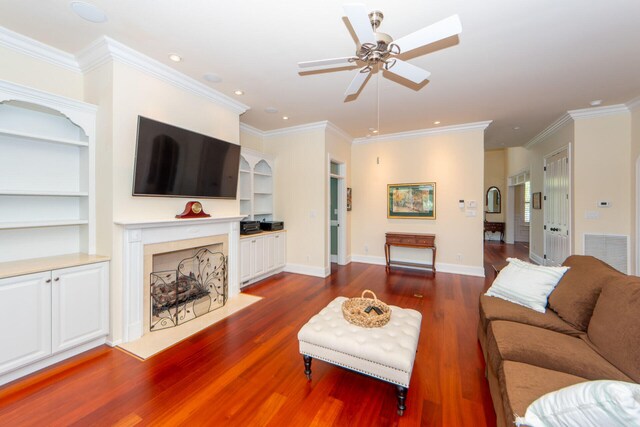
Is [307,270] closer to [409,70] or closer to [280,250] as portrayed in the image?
[280,250]

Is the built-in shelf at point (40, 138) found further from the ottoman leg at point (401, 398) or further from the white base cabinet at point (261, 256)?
the ottoman leg at point (401, 398)

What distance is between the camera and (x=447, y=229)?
17.4 ft

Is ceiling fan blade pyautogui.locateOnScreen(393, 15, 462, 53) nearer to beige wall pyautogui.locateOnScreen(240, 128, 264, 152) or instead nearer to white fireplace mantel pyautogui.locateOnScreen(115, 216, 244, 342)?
white fireplace mantel pyautogui.locateOnScreen(115, 216, 244, 342)

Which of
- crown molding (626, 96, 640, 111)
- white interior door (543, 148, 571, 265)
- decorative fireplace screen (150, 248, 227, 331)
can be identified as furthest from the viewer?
white interior door (543, 148, 571, 265)

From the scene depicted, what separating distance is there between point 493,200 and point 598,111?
5.86m

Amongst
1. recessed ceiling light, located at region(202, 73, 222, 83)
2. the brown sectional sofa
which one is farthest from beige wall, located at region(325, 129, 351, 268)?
the brown sectional sofa

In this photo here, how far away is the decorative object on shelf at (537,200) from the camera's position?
5.99 meters

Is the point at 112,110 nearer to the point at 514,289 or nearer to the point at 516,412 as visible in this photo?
the point at 516,412

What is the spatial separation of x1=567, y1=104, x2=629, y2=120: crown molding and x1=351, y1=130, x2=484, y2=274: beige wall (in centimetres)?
132

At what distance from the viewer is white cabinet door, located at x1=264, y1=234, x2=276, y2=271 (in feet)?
15.5

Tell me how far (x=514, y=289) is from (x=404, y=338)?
1252mm

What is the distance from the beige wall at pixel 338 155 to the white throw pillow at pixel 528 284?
3018 mm

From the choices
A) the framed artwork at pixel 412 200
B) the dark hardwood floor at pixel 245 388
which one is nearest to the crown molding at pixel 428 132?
the framed artwork at pixel 412 200

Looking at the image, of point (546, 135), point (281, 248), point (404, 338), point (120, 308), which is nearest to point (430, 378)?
point (404, 338)
